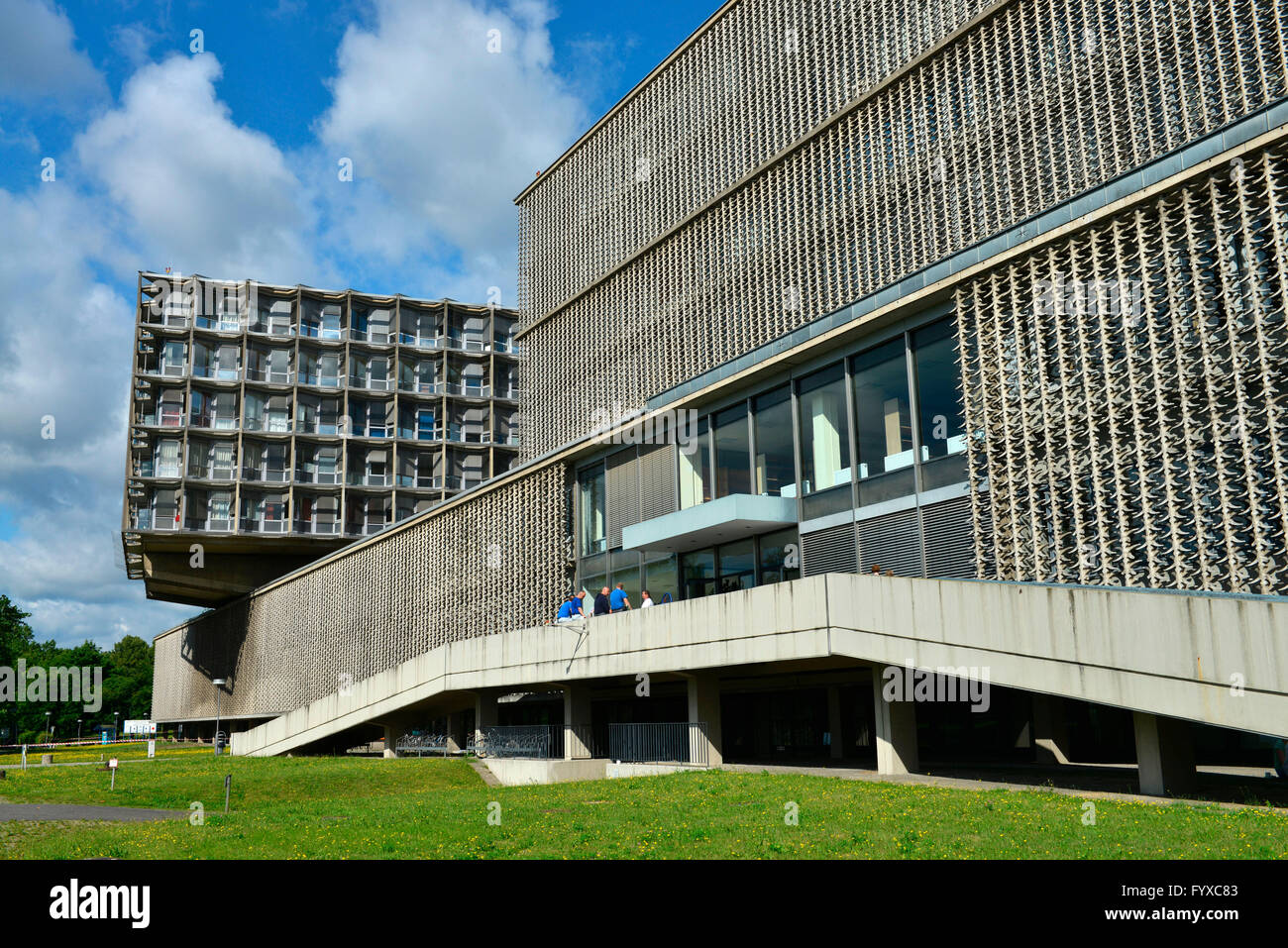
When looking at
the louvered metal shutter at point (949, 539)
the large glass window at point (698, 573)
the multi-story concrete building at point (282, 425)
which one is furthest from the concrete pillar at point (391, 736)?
the multi-story concrete building at point (282, 425)

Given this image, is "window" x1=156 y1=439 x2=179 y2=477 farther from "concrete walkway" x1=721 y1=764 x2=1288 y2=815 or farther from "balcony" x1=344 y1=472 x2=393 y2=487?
"concrete walkway" x1=721 y1=764 x2=1288 y2=815

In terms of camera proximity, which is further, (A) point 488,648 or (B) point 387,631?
(B) point 387,631

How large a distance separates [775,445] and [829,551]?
10.6 feet

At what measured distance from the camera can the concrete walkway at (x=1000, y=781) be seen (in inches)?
511

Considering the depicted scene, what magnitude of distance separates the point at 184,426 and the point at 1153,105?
169ft

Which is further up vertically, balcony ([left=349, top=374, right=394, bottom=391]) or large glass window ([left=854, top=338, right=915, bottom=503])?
balcony ([left=349, top=374, right=394, bottom=391])

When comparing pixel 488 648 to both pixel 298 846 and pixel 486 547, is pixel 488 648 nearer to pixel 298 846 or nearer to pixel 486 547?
pixel 486 547

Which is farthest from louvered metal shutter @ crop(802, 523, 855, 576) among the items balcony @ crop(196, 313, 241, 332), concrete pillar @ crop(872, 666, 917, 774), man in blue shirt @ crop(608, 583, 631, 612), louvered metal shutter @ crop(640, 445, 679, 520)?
balcony @ crop(196, 313, 241, 332)

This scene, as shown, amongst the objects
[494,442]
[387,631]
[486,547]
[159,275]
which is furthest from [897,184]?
[159,275]

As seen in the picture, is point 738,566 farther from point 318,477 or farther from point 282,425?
point 282,425

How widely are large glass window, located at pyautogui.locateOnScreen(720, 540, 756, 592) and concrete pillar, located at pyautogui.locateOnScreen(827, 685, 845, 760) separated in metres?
3.18

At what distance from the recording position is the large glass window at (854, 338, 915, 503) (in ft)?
71.5

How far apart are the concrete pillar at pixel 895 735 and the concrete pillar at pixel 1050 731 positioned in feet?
14.2
